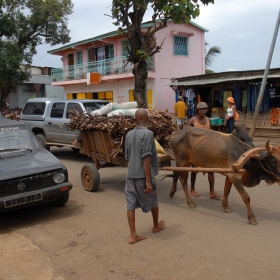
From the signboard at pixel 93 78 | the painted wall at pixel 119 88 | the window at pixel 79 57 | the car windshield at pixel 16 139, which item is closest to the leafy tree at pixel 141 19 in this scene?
the car windshield at pixel 16 139

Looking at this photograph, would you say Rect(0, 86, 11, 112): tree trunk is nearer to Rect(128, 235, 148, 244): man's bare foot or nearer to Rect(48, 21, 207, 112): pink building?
Rect(48, 21, 207, 112): pink building

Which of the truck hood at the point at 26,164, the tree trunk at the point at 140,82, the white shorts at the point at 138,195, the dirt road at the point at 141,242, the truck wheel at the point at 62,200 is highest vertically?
the tree trunk at the point at 140,82

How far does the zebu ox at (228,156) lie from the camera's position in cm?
507

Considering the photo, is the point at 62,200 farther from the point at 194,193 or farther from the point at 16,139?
the point at 194,193

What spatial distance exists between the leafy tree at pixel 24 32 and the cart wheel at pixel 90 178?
18.5 meters

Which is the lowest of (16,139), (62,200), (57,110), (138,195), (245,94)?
(62,200)

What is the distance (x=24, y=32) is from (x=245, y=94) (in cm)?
1824

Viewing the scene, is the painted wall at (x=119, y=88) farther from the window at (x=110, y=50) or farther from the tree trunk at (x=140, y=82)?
the tree trunk at (x=140, y=82)

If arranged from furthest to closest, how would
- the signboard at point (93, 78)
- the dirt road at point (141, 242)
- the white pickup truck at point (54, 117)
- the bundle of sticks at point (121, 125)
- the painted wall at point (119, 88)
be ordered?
the signboard at point (93, 78) → the painted wall at point (119, 88) → the white pickup truck at point (54, 117) → the bundle of sticks at point (121, 125) → the dirt road at point (141, 242)

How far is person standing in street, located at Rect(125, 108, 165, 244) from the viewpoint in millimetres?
4527

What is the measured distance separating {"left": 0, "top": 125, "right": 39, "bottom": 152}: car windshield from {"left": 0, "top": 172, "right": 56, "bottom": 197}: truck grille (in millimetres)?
1197

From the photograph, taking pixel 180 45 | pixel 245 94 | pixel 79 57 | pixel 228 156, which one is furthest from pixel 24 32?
pixel 228 156

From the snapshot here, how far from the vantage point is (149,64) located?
883 inches

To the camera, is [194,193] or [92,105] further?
[92,105]
